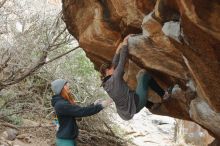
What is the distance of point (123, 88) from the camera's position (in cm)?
616

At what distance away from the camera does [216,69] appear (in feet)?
14.8

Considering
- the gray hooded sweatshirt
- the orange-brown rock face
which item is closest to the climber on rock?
the gray hooded sweatshirt

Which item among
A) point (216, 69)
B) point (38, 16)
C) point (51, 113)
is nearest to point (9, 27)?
point (38, 16)

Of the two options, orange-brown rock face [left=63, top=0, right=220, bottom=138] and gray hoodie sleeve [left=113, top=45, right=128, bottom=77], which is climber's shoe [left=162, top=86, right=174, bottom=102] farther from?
gray hoodie sleeve [left=113, top=45, right=128, bottom=77]

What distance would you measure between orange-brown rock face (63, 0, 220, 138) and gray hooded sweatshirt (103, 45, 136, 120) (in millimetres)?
286

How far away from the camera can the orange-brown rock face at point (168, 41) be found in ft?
13.6

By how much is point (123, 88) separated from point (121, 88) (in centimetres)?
3

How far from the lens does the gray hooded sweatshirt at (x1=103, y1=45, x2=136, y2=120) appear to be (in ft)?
19.8

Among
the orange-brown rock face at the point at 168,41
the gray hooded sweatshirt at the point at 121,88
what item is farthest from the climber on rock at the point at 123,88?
the orange-brown rock face at the point at 168,41

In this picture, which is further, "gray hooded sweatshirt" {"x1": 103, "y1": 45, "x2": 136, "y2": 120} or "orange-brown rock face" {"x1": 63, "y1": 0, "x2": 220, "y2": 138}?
"gray hooded sweatshirt" {"x1": 103, "y1": 45, "x2": 136, "y2": 120}

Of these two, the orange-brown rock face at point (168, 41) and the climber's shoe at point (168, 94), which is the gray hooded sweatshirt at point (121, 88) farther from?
the climber's shoe at point (168, 94)

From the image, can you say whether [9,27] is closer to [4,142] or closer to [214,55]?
[4,142]

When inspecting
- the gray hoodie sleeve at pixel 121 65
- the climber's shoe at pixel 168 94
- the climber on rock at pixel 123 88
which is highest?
the gray hoodie sleeve at pixel 121 65

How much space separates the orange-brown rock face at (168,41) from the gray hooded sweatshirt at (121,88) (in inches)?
11.3
